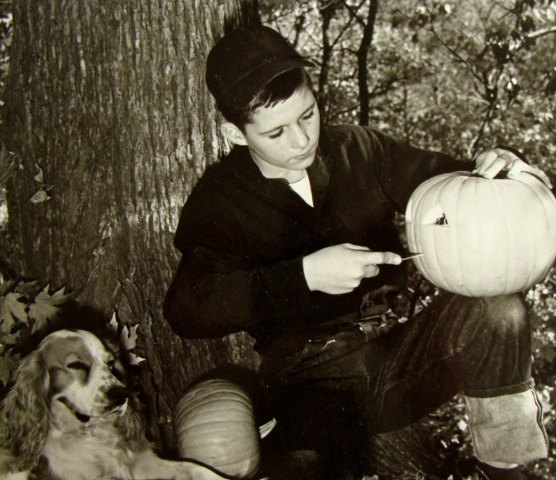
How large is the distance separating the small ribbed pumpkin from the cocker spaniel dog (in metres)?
0.07

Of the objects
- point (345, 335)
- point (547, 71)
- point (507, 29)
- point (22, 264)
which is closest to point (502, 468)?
point (345, 335)

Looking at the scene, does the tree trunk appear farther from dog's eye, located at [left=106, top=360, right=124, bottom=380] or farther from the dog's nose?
the dog's nose

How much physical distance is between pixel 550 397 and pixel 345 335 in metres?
1.35

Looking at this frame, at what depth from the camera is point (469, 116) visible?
144 inches

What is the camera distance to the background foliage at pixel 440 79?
Answer: 3232 mm

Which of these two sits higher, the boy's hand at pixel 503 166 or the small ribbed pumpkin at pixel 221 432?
the boy's hand at pixel 503 166

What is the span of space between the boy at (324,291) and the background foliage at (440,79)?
29.8 inches

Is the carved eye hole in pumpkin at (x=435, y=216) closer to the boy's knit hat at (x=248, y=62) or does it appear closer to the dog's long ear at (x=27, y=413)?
the boy's knit hat at (x=248, y=62)

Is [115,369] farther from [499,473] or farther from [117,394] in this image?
[499,473]

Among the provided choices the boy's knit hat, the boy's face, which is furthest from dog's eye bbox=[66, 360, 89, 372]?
the boy's knit hat

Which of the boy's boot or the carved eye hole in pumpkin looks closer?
the carved eye hole in pumpkin

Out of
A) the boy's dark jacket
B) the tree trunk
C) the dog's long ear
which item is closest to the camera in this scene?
the dog's long ear

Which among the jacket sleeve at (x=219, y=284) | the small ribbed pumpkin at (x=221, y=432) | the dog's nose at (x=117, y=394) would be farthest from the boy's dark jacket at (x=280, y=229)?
the dog's nose at (x=117, y=394)

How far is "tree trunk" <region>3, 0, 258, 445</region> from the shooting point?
2893 millimetres
